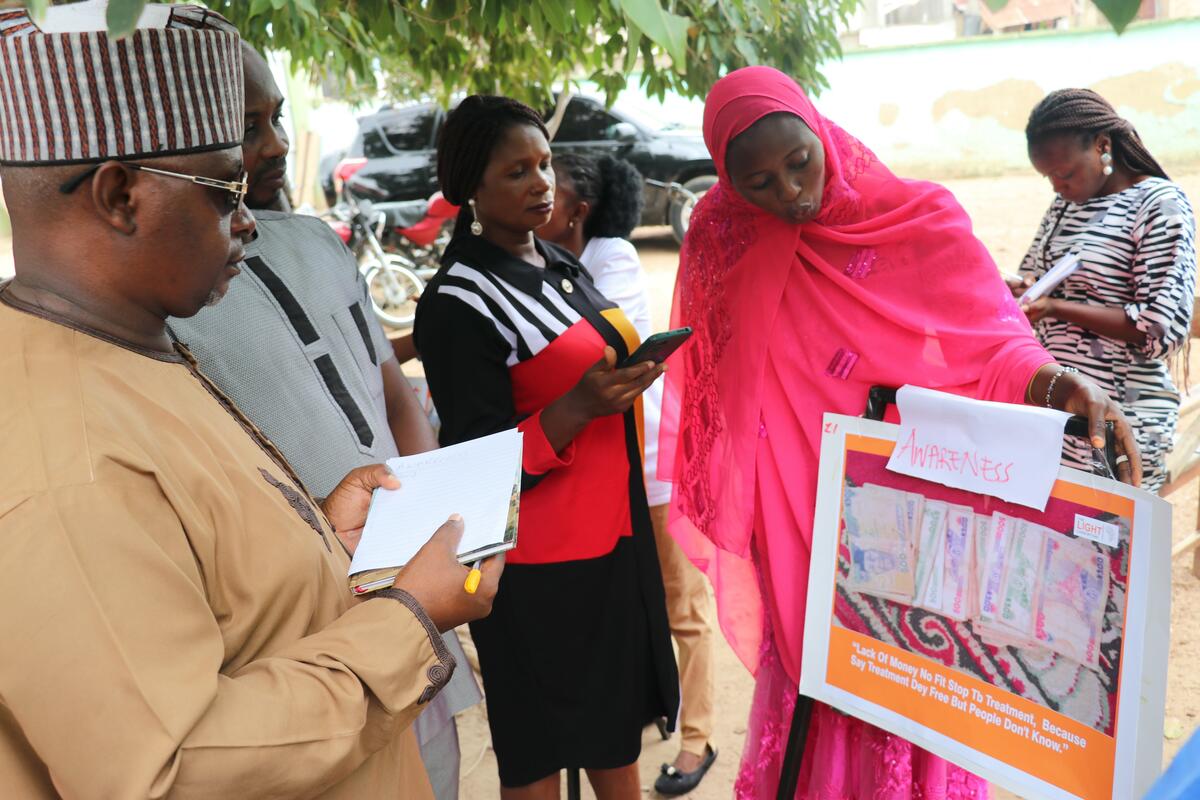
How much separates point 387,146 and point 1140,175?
429 inches

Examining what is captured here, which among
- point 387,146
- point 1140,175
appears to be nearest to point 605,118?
point 387,146

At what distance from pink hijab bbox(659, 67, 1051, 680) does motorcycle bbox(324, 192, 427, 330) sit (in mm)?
7780

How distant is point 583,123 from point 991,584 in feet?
37.5

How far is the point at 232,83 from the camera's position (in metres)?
1.32

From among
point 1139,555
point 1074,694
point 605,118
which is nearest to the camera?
point 1139,555

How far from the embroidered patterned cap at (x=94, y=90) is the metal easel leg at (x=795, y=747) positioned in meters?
1.71

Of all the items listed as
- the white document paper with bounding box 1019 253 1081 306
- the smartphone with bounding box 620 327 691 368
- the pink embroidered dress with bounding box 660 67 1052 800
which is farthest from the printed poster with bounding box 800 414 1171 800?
the white document paper with bounding box 1019 253 1081 306

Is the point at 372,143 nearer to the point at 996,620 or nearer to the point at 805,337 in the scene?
the point at 805,337

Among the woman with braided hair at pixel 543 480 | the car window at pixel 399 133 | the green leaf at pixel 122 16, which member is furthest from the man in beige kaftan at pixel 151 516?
the car window at pixel 399 133

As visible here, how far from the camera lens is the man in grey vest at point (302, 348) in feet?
6.14

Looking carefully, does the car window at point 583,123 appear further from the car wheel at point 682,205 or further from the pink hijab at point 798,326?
the pink hijab at point 798,326

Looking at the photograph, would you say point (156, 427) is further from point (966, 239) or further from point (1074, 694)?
point (966, 239)

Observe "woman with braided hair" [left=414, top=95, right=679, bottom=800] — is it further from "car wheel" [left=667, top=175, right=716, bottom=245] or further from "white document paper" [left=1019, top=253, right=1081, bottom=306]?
"car wheel" [left=667, top=175, right=716, bottom=245]

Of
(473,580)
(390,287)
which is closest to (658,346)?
(473,580)
